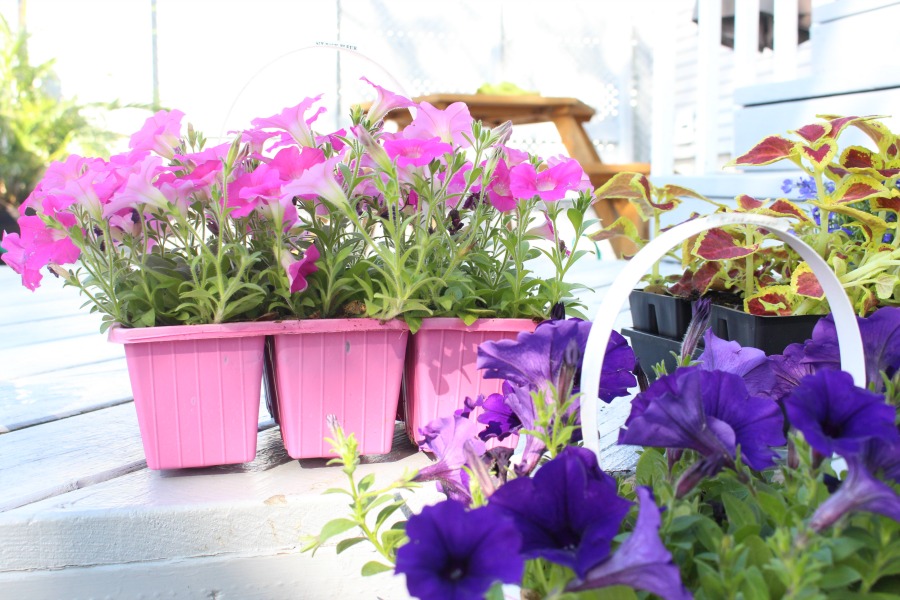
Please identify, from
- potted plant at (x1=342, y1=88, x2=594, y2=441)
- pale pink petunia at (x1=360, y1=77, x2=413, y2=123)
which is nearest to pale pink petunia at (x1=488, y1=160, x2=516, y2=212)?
potted plant at (x1=342, y1=88, x2=594, y2=441)

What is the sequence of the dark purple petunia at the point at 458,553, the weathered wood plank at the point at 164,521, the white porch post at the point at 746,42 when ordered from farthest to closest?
the white porch post at the point at 746,42 < the weathered wood plank at the point at 164,521 < the dark purple petunia at the point at 458,553

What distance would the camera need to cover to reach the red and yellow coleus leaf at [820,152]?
93cm

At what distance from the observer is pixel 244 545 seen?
2.38ft

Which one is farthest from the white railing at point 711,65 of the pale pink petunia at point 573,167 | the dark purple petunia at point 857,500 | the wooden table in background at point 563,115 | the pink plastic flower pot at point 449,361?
the dark purple petunia at point 857,500

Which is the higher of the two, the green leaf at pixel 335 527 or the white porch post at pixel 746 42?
the white porch post at pixel 746 42

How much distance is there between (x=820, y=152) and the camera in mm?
937

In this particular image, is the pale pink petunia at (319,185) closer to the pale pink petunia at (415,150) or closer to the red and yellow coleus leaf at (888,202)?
the pale pink petunia at (415,150)

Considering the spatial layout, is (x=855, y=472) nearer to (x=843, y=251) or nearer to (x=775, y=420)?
(x=775, y=420)

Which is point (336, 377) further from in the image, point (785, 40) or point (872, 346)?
point (785, 40)

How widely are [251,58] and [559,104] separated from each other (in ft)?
12.2

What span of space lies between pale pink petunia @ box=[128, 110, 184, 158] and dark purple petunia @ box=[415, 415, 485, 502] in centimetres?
46

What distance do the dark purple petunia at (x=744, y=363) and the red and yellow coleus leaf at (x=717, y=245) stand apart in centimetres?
34

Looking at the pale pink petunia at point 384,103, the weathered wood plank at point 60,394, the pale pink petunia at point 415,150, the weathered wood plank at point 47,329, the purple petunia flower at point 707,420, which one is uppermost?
the pale pink petunia at point 384,103

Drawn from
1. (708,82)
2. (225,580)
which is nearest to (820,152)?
(225,580)
